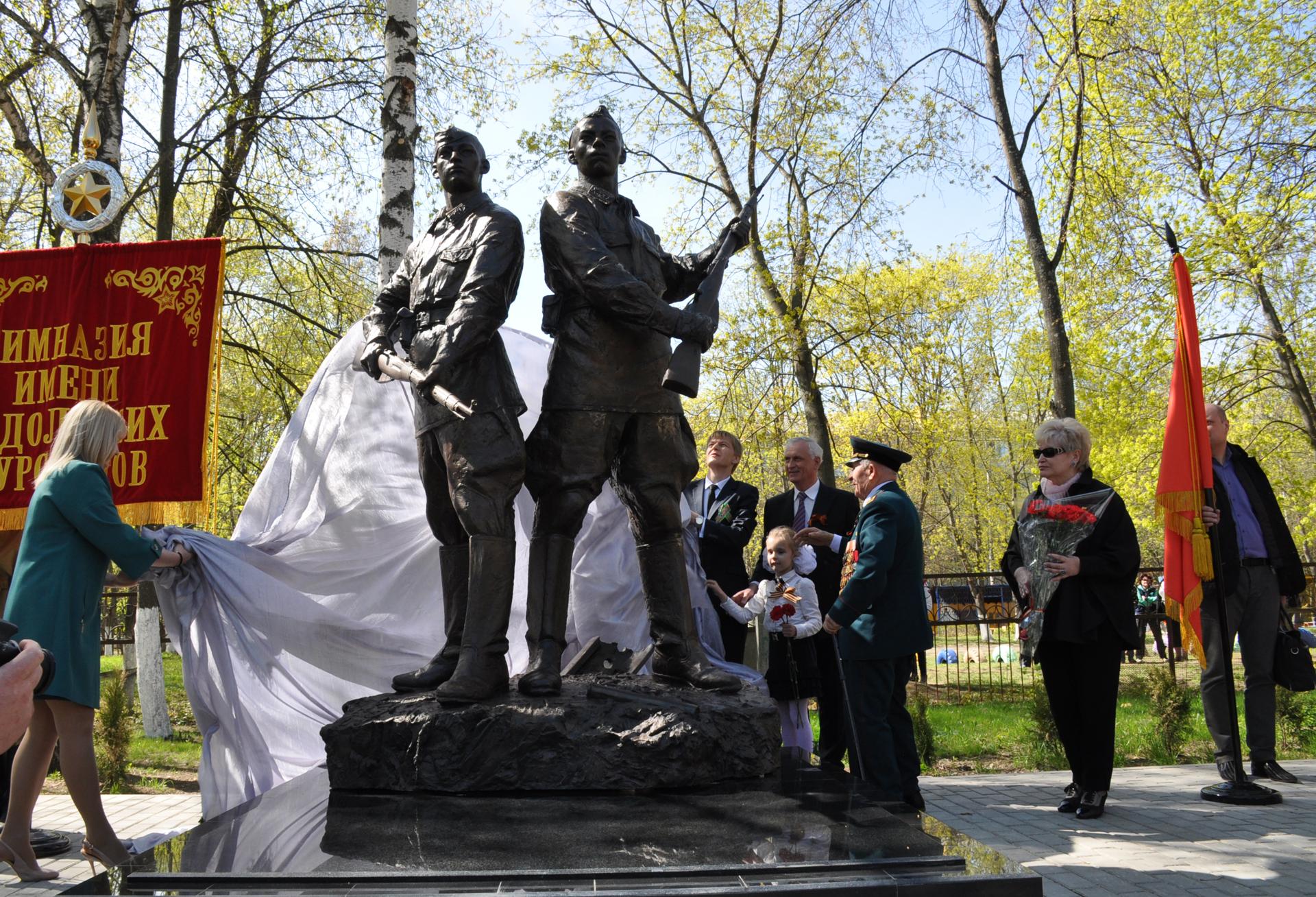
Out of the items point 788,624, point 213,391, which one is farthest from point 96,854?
point 213,391

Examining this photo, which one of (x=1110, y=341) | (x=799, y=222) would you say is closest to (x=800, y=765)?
(x=799, y=222)

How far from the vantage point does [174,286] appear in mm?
7223

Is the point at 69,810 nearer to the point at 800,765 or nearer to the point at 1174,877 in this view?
the point at 800,765

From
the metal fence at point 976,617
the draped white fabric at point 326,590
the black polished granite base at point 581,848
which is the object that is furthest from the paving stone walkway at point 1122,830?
the metal fence at point 976,617

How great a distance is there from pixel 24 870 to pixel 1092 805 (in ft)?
16.0

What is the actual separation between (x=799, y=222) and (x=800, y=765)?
11213 mm

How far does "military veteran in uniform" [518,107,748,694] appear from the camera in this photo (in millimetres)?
4332

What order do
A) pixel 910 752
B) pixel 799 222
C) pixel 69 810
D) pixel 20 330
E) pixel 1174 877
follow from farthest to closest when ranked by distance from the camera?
1. pixel 799 222
2. pixel 20 330
3. pixel 69 810
4. pixel 910 752
5. pixel 1174 877

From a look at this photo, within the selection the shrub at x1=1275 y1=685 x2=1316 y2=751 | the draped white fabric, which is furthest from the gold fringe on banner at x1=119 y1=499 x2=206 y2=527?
the shrub at x1=1275 y1=685 x2=1316 y2=751

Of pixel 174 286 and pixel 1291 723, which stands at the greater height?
pixel 174 286

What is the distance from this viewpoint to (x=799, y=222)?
1466 centimetres

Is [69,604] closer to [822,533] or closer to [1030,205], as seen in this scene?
[822,533]

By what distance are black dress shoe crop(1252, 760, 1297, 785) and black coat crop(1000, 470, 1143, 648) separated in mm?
1867

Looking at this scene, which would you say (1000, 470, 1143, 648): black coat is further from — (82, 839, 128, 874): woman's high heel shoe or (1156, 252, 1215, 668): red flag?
(82, 839, 128, 874): woman's high heel shoe
